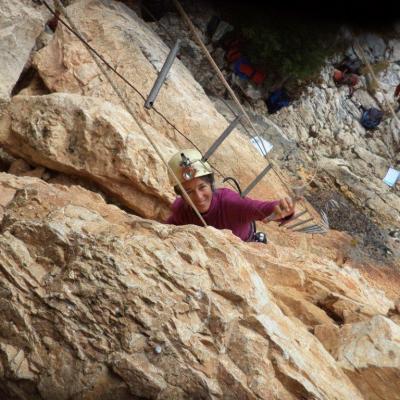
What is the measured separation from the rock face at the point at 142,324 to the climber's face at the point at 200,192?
851mm

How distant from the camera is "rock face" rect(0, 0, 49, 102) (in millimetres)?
7508

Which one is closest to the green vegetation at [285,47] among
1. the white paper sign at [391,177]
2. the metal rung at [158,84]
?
the white paper sign at [391,177]

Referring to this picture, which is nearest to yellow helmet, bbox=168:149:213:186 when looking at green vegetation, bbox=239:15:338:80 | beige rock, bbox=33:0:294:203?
beige rock, bbox=33:0:294:203

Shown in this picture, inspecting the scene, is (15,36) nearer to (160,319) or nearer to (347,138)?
(160,319)

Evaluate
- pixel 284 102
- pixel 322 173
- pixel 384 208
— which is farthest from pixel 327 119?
pixel 384 208

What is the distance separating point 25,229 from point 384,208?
12.1 m

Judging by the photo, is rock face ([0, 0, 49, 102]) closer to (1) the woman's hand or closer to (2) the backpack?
(1) the woman's hand

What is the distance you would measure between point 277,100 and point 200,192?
A: 12.2 metres

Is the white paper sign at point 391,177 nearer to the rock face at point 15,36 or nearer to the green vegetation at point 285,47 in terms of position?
the green vegetation at point 285,47

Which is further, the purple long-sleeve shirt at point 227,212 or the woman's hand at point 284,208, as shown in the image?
the purple long-sleeve shirt at point 227,212

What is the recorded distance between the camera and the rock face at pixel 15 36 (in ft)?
24.6

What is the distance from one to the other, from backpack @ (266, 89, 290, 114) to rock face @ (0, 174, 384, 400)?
13.0 metres

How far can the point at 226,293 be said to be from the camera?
2.71 m

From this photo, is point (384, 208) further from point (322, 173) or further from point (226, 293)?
point (226, 293)
